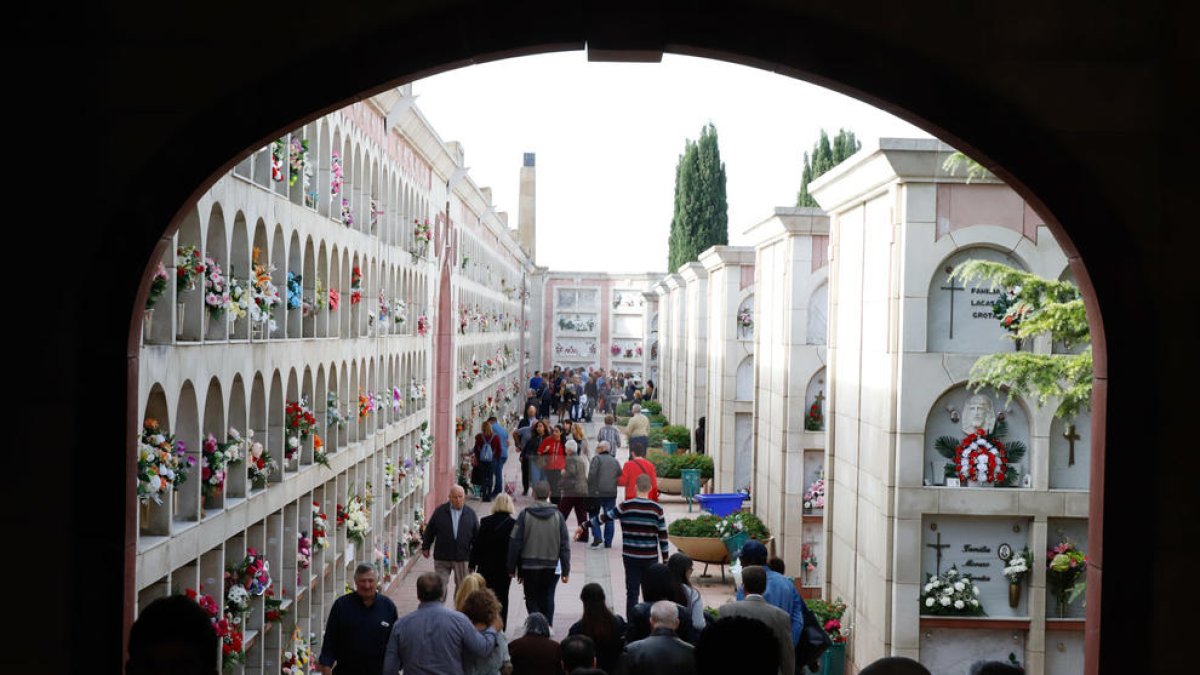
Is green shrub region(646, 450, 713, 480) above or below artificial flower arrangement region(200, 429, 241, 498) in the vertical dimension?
below

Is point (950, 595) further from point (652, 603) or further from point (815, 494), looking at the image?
point (815, 494)

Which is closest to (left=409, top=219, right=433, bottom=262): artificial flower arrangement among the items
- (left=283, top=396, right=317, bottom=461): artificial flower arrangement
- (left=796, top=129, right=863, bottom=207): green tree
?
(left=283, top=396, right=317, bottom=461): artificial flower arrangement

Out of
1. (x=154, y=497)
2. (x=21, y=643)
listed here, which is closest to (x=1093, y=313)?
(x=21, y=643)

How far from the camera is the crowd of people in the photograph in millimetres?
4434

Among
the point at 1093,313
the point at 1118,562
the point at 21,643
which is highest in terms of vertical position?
the point at 1093,313

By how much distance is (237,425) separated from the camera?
10156mm

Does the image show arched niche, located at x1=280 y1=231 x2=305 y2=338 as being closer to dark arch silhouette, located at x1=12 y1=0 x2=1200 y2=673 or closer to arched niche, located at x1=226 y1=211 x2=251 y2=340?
arched niche, located at x1=226 y1=211 x2=251 y2=340

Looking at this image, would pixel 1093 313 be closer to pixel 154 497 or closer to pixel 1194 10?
pixel 1194 10

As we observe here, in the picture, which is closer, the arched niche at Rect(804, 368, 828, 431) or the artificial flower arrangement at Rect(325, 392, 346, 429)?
the artificial flower arrangement at Rect(325, 392, 346, 429)

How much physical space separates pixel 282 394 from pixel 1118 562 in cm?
761

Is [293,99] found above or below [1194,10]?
below

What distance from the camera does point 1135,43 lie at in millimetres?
5355

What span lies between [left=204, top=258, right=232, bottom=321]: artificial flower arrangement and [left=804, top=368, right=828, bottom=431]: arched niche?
11.0 meters

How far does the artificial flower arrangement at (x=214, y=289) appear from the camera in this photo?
902 centimetres
